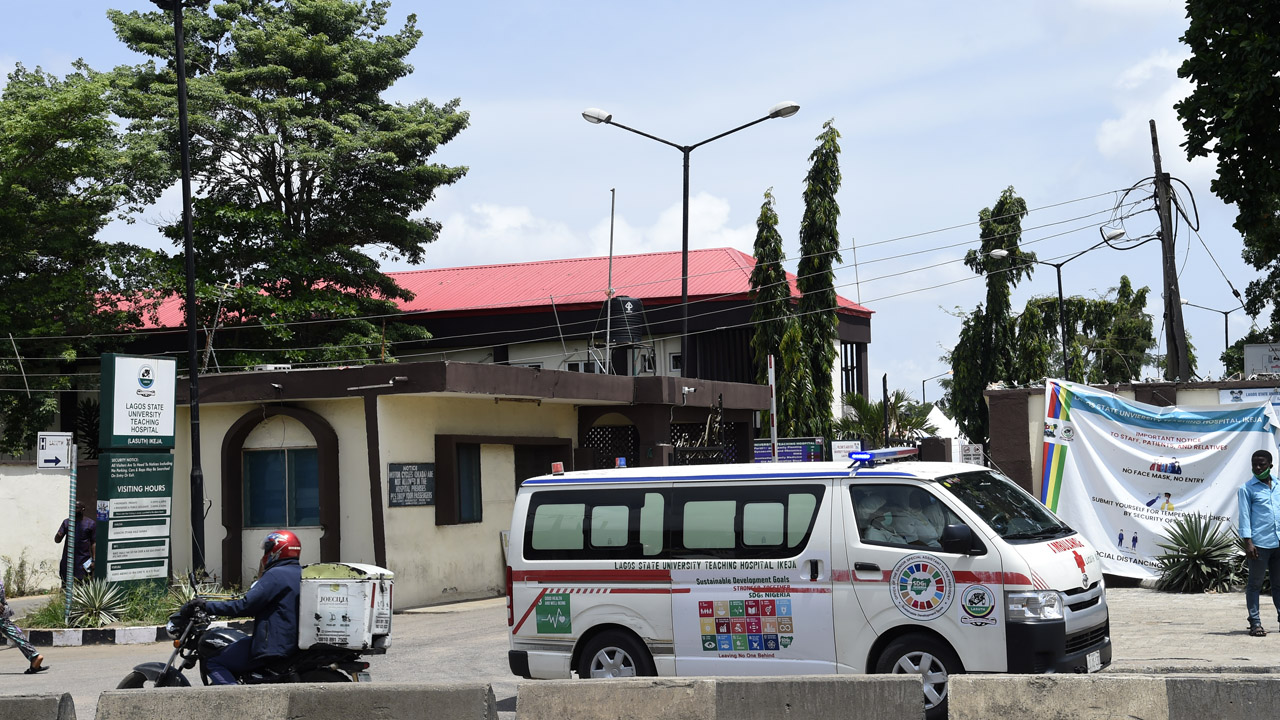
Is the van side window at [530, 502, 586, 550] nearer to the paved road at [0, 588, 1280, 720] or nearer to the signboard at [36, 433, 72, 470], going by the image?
the paved road at [0, 588, 1280, 720]

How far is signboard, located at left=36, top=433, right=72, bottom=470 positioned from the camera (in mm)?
19172

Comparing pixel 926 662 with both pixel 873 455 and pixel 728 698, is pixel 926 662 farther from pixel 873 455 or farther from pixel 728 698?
pixel 728 698

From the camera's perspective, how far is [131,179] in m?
33.6

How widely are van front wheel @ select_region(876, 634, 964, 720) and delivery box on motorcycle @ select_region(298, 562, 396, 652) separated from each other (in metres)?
3.61

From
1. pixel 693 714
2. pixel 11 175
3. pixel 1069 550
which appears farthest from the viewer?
pixel 11 175

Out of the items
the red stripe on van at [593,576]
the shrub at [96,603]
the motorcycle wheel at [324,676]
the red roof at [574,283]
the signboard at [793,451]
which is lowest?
the shrub at [96,603]

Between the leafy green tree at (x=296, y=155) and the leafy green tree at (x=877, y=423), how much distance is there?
14.2 metres

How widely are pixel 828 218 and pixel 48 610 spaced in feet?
93.6

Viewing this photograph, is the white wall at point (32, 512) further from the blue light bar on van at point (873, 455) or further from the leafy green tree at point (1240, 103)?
the leafy green tree at point (1240, 103)

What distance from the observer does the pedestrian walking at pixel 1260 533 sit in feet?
38.5

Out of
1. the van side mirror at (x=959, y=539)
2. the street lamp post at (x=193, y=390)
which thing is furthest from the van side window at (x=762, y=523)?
the street lamp post at (x=193, y=390)

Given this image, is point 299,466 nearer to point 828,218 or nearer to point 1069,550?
point 1069,550

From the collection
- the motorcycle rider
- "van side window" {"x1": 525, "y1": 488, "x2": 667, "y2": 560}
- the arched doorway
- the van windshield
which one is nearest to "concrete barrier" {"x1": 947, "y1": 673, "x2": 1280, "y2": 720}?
the van windshield

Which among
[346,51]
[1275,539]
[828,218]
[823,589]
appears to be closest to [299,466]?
[823,589]
